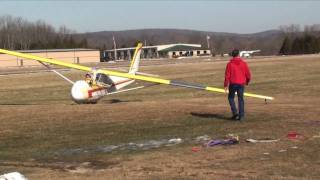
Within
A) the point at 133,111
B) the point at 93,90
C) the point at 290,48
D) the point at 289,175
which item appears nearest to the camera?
the point at 289,175

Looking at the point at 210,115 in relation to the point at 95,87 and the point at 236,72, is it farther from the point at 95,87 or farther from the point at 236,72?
the point at 95,87

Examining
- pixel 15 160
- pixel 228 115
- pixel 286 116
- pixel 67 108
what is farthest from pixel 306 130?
pixel 67 108

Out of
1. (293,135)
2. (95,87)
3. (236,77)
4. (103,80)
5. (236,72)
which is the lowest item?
(293,135)

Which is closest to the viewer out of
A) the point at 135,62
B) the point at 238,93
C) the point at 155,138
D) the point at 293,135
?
the point at 293,135

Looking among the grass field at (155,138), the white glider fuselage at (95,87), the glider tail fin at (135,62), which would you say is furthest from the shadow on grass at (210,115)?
the glider tail fin at (135,62)

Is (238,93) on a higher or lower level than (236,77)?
lower

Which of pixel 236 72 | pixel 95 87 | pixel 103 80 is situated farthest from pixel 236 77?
pixel 103 80

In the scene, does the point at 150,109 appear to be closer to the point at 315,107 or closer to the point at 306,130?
the point at 315,107

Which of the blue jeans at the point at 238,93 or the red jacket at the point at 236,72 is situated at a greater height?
the red jacket at the point at 236,72

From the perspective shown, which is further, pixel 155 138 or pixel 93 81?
pixel 93 81

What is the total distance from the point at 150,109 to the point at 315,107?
5360 millimetres

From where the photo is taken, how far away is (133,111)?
722 inches

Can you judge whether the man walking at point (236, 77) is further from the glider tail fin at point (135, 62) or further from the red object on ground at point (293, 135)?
the glider tail fin at point (135, 62)

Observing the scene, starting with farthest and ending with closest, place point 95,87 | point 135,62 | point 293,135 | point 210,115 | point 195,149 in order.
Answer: point 135,62
point 95,87
point 210,115
point 293,135
point 195,149
